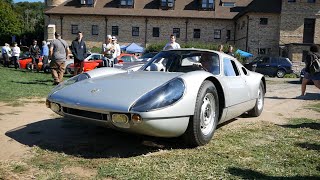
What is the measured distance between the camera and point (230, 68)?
5367mm

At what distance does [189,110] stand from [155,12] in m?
38.4

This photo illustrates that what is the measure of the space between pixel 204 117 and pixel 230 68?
55.4 inches

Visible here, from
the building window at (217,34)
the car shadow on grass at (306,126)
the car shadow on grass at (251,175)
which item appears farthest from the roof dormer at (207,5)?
the car shadow on grass at (251,175)

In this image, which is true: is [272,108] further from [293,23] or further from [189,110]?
[293,23]

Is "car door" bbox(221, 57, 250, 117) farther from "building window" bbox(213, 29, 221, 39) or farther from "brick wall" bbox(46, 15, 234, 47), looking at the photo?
"building window" bbox(213, 29, 221, 39)

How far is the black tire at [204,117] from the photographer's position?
394 cm

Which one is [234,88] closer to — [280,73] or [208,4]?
[280,73]

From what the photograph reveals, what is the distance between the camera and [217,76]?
469 cm

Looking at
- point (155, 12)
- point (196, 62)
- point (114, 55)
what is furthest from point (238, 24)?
point (196, 62)

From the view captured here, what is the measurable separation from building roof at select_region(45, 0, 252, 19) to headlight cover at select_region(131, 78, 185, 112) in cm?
3754

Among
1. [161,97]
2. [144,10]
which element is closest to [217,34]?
[144,10]

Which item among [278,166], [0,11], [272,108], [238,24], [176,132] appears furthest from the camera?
[0,11]

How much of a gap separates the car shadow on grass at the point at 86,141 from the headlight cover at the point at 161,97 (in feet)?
2.02

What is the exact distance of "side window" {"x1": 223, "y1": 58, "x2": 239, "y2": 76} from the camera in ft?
17.0
